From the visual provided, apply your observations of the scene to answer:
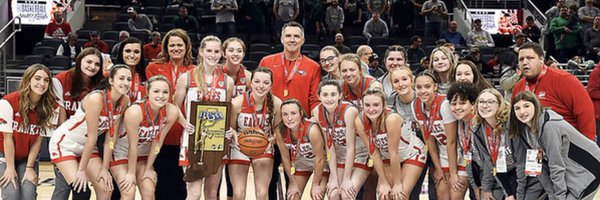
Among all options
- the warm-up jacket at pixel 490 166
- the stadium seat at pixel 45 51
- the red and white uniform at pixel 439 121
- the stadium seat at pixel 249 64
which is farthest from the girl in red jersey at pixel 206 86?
the stadium seat at pixel 45 51

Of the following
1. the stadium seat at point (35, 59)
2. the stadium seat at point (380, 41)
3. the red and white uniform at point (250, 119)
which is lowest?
the red and white uniform at point (250, 119)

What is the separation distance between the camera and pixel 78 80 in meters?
7.91

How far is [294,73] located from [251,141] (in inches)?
33.8

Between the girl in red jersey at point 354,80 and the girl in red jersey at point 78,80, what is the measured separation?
186 centimetres

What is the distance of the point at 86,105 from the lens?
7398mm

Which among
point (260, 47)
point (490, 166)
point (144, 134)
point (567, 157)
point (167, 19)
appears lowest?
point (490, 166)

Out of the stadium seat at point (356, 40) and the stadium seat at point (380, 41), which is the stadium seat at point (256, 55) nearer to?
the stadium seat at point (356, 40)

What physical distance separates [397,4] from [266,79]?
33.0 feet

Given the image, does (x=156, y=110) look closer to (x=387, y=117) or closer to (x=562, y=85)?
(x=387, y=117)

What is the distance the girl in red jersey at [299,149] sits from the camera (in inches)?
305

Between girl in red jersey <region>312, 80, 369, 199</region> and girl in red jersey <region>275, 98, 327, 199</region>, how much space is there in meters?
0.08

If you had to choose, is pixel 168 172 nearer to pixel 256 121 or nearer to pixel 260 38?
pixel 256 121

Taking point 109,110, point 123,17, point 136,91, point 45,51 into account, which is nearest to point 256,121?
point 136,91

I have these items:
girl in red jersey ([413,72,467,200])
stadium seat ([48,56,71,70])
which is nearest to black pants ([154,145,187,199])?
girl in red jersey ([413,72,467,200])
